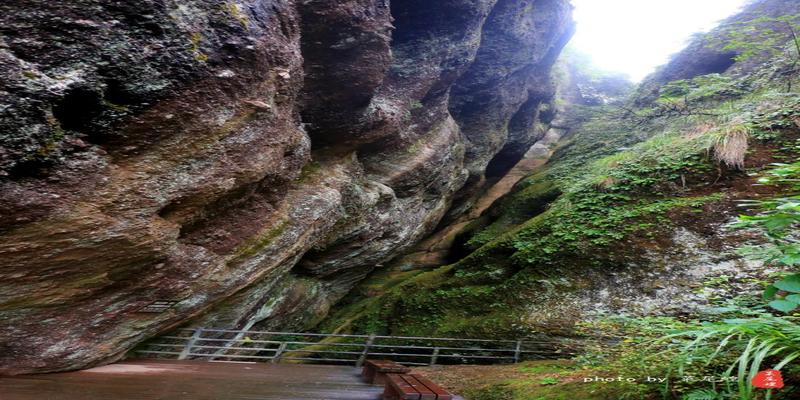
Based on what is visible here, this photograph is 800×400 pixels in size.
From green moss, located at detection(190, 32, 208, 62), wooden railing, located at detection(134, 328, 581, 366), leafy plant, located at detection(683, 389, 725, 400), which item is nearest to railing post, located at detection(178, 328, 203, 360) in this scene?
wooden railing, located at detection(134, 328, 581, 366)

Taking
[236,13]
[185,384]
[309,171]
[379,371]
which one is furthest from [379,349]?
[236,13]

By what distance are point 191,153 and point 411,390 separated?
14.2 feet

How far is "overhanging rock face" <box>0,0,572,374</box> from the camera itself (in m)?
4.23

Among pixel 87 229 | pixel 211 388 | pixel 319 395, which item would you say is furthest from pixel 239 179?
pixel 319 395

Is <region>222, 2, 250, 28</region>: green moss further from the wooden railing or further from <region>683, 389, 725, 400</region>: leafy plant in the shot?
<region>683, 389, 725, 400</region>: leafy plant

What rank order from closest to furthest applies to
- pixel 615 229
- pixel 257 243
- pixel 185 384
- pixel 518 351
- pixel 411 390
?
1. pixel 411 390
2. pixel 185 384
3. pixel 257 243
4. pixel 518 351
5. pixel 615 229

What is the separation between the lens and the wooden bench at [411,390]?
358 cm

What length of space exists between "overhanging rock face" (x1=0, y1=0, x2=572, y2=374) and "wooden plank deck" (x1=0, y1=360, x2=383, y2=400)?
2.07 ft

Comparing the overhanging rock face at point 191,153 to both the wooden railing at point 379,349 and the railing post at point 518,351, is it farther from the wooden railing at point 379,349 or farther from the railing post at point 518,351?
the railing post at point 518,351

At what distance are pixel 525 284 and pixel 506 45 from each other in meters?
8.34

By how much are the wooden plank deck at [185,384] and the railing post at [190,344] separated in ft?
4.27

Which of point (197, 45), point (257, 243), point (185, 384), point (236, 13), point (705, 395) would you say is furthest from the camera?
point (257, 243)

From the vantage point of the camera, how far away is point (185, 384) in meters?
4.74

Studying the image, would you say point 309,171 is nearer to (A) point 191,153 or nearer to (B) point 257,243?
(B) point 257,243
